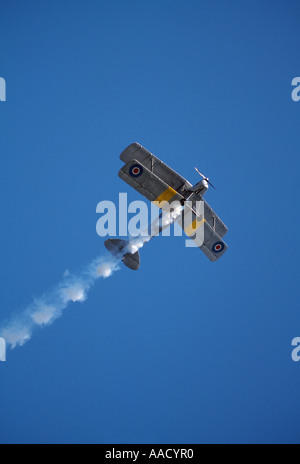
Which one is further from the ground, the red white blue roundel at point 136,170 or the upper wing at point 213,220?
the red white blue roundel at point 136,170

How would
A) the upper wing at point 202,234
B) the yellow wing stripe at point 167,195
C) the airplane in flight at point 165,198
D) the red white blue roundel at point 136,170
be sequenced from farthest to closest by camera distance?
1. the upper wing at point 202,234
2. the yellow wing stripe at point 167,195
3. the airplane in flight at point 165,198
4. the red white blue roundel at point 136,170

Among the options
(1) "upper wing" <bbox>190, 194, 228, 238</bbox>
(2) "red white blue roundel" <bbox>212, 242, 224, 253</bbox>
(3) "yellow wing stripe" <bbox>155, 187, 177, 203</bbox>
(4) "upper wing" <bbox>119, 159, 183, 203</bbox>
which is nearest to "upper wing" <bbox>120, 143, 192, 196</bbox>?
(4) "upper wing" <bbox>119, 159, 183, 203</bbox>

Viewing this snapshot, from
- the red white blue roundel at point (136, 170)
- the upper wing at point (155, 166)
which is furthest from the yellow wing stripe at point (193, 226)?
the red white blue roundel at point (136, 170)

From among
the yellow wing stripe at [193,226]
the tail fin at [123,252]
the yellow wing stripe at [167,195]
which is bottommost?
the tail fin at [123,252]

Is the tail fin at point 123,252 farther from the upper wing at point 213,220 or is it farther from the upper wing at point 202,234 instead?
the upper wing at point 213,220

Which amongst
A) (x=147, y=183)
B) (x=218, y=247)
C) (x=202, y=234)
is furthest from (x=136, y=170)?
(x=218, y=247)

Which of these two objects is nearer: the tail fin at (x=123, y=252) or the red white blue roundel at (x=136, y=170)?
the red white blue roundel at (x=136, y=170)

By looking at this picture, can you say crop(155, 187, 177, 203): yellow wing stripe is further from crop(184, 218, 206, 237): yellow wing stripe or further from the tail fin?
the tail fin

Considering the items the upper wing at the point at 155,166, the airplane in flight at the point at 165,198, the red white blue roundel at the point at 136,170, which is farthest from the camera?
the airplane in flight at the point at 165,198

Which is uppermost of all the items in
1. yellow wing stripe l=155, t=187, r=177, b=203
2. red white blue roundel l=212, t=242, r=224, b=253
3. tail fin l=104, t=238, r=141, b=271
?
yellow wing stripe l=155, t=187, r=177, b=203
